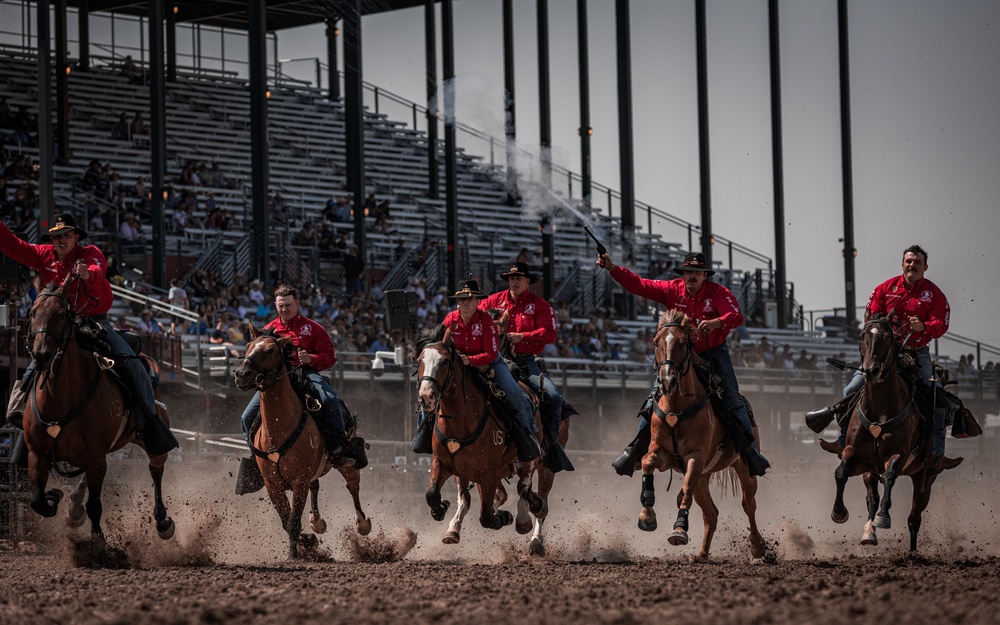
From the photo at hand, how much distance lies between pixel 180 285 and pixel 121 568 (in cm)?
1470

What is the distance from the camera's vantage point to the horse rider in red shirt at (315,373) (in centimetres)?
1452

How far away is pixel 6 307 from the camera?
1717cm

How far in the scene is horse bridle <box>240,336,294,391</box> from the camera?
1321cm

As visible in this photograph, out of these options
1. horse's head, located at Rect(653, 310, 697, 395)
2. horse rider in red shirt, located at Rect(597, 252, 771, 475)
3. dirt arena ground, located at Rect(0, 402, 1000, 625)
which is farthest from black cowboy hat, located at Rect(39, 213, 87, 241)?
horse's head, located at Rect(653, 310, 697, 395)

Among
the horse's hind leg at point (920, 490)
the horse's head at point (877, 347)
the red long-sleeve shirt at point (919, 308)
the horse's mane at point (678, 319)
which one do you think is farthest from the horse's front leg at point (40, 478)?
the horse's hind leg at point (920, 490)

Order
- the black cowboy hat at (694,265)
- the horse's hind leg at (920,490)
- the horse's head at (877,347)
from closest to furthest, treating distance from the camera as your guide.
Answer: the horse's head at (877,347) → the black cowboy hat at (694,265) → the horse's hind leg at (920,490)

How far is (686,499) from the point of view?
13211 mm

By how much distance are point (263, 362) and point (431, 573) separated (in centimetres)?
275

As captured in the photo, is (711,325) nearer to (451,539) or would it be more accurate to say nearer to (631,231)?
(451,539)

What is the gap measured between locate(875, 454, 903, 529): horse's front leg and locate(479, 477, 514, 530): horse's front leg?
11.6 feet

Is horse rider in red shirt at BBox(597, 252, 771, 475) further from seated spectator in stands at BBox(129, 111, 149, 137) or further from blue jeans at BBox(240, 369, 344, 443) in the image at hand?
seated spectator in stands at BBox(129, 111, 149, 137)

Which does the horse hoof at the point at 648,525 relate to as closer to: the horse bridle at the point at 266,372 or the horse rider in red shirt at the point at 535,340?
the horse rider in red shirt at the point at 535,340

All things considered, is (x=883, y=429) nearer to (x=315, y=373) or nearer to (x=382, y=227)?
(x=315, y=373)

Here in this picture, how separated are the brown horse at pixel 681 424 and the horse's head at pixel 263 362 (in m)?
3.42
